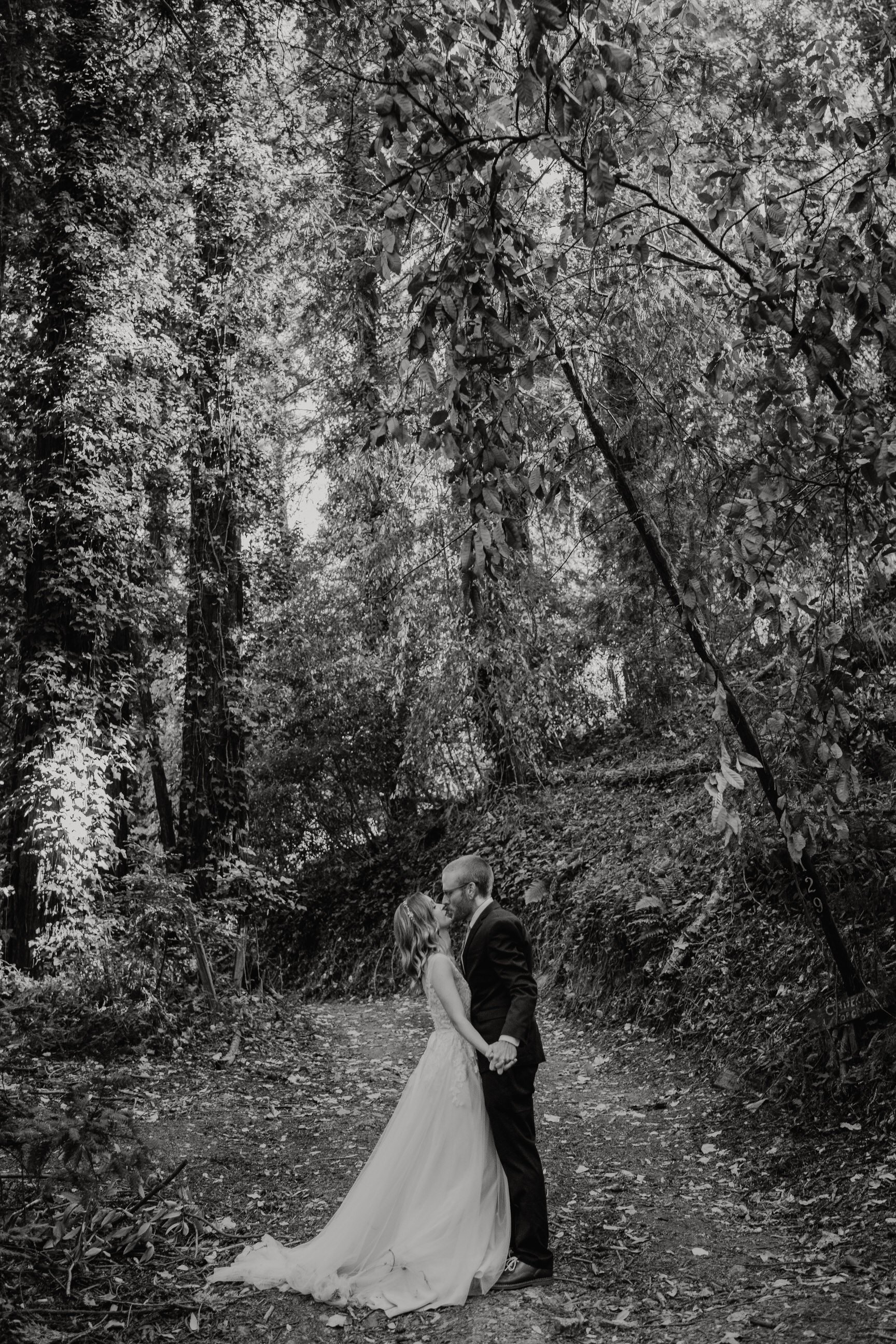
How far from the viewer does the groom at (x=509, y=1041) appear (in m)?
4.63

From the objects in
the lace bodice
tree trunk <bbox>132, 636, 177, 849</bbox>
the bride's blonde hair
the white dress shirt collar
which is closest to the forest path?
the lace bodice

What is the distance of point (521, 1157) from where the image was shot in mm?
4688

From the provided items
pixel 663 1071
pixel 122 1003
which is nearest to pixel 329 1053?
pixel 122 1003

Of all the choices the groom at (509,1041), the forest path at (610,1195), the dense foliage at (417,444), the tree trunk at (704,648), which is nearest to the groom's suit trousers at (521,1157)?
the groom at (509,1041)

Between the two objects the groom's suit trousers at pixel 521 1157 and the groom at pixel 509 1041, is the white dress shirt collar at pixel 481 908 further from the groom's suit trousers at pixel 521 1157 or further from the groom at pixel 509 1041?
the groom's suit trousers at pixel 521 1157

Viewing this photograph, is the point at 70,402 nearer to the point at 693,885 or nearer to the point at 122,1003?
the point at 122,1003

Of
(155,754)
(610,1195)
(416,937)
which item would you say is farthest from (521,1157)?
(155,754)

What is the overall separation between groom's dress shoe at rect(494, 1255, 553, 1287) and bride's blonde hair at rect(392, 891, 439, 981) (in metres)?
1.28

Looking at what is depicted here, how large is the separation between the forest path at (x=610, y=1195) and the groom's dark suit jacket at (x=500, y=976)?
1.02 meters

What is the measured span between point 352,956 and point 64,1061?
23.5 ft

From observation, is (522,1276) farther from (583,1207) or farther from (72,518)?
(72,518)

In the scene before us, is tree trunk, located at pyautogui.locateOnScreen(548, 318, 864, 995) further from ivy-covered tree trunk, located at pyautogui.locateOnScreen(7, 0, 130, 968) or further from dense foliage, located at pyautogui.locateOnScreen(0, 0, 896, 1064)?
ivy-covered tree trunk, located at pyautogui.locateOnScreen(7, 0, 130, 968)

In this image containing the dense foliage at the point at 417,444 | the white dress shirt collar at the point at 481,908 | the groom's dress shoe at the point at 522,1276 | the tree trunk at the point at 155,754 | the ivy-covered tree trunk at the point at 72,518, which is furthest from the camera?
the tree trunk at the point at 155,754

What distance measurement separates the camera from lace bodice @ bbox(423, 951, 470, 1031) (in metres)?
5.04
